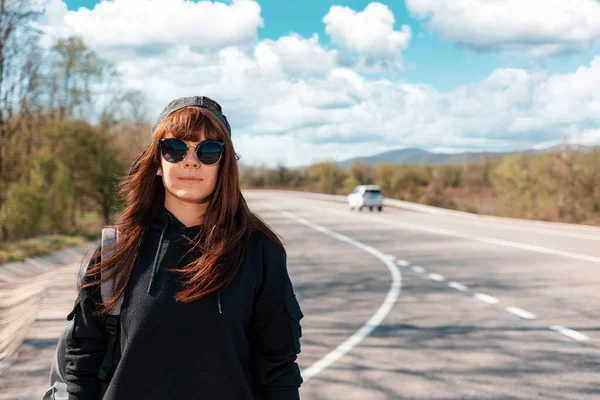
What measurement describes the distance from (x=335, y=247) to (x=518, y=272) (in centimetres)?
761

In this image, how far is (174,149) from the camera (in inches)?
106

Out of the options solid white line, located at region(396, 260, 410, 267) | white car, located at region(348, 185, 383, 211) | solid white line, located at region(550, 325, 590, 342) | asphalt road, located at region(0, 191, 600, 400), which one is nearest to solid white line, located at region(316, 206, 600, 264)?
asphalt road, located at region(0, 191, 600, 400)

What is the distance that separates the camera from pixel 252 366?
8.61 feet

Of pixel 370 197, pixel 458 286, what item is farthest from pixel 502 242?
pixel 370 197

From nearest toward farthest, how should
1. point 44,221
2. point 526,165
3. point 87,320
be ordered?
point 87,320 → point 44,221 → point 526,165

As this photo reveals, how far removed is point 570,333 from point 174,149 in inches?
285

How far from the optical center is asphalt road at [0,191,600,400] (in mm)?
6606

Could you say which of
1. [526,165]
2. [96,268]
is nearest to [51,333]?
[96,268]

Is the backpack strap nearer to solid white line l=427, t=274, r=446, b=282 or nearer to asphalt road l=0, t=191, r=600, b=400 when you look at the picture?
asphalt road l=0, t=191, r=600, b=400

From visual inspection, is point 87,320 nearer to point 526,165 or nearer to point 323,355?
point 323,355

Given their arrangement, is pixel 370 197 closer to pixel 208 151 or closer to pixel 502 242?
pixel 502 242

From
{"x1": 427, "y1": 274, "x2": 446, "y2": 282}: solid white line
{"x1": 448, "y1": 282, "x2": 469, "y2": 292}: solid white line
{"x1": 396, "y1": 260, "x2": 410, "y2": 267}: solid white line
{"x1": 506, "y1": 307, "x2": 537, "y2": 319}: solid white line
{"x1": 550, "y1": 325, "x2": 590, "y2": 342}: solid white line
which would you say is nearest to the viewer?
{"x1": 550, "y1": 325, "x2": 590, "y2": 342}: solid white line

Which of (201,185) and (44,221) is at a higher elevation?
(201,185)

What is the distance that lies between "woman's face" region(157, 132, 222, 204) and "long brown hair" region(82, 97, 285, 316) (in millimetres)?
35
